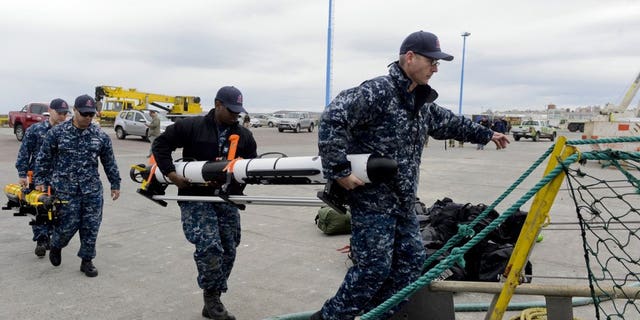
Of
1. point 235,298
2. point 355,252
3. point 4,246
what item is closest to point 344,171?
point 355,252

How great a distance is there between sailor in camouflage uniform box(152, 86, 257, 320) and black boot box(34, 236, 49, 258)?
259cm

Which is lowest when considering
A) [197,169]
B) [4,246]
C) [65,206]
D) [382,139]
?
[4,246]

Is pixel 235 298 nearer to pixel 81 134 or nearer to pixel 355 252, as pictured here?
pixel 355 252

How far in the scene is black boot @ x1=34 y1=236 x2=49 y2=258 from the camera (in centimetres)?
546

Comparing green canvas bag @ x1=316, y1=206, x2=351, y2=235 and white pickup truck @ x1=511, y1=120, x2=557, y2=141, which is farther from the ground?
white pickup truck @ x1=511, y1=120, x2=557, y2=141

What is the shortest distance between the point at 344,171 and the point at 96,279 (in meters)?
3.24

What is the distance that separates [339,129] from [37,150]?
4.49m

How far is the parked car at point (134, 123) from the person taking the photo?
25375 mm

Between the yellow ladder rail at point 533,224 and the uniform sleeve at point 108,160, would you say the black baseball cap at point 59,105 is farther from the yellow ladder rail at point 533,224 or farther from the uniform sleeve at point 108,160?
the yellow ladder rail at point 533,224

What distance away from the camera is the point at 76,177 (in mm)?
5020

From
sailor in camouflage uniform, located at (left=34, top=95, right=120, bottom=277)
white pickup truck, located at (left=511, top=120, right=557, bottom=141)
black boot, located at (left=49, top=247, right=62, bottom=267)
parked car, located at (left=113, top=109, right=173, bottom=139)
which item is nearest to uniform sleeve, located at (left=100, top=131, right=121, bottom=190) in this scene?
sailor in camouflage uniform, located at (left=34, top=95, right=120, bottom=277)

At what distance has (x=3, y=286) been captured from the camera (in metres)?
4.53

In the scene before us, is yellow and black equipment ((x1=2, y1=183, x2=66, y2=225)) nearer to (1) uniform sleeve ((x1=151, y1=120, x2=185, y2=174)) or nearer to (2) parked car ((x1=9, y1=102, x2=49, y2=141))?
(1) uniform sleeve ((x1=151, y1=120, x2=185, y2=174))

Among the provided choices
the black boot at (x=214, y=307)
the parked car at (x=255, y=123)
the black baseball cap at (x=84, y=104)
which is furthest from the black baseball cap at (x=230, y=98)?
the parked car at (x=255, y=123)
